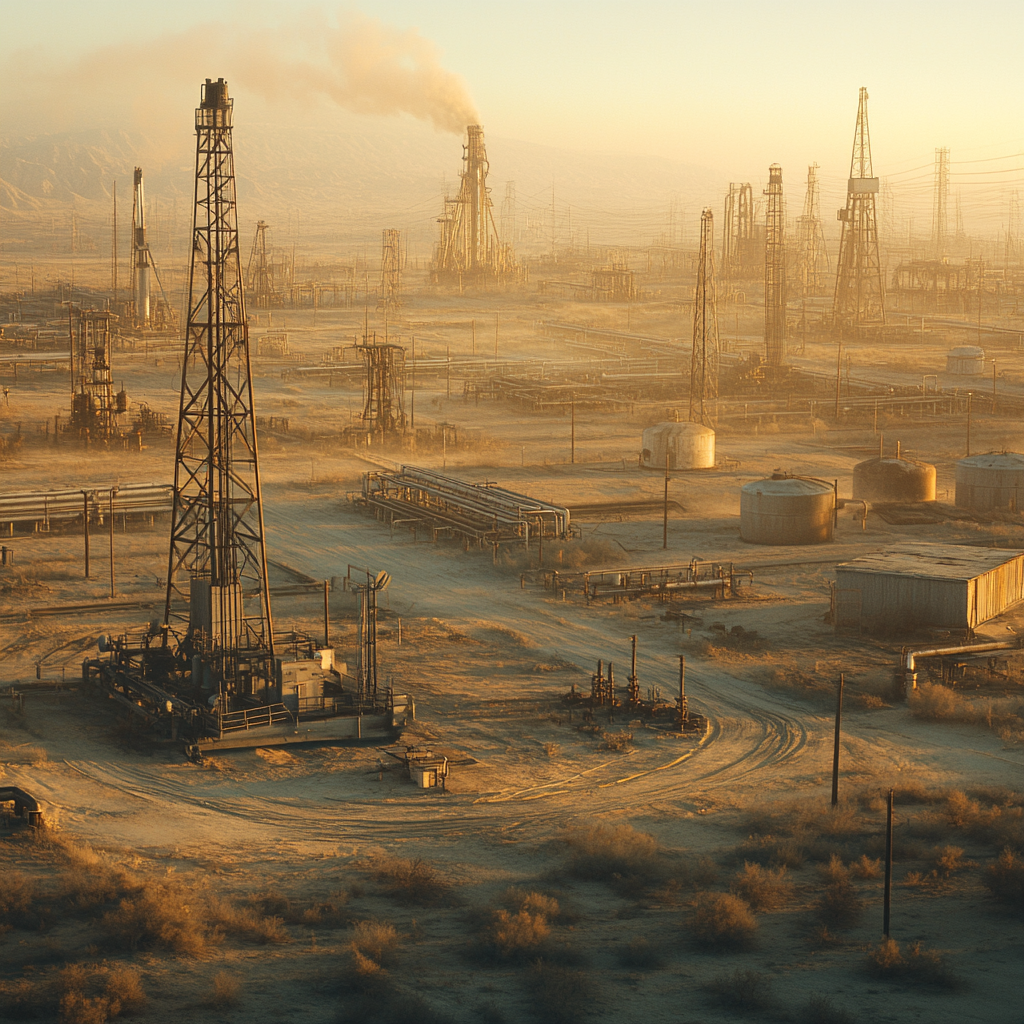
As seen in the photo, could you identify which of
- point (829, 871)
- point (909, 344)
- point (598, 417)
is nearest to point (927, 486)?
point (598, 417)

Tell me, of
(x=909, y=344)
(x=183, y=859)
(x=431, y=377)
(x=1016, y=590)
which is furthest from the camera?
(x=909, y=344)

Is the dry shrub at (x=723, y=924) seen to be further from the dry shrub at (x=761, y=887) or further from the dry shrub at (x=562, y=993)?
the dry shrub at (x=562, y=993)

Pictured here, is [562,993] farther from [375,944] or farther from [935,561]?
[935,561]

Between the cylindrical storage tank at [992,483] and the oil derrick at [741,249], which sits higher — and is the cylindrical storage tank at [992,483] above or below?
below

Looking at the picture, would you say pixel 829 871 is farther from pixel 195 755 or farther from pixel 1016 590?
pixel 1016 590

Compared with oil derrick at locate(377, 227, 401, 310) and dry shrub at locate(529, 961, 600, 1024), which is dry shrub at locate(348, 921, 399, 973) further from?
oil derrick at locate(377, 227, 401, 310)

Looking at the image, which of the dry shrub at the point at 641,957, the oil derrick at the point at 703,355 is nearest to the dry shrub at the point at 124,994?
the dry shrub at the point at 641,957
